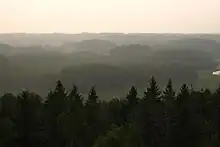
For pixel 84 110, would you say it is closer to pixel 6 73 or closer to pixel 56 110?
pixel 56 110

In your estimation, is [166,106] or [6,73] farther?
[6,73]

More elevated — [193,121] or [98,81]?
[193,121]

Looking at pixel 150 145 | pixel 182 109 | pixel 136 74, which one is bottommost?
pixel 136 74


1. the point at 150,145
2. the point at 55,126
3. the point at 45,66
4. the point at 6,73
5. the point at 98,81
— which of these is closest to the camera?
the point at 150,145

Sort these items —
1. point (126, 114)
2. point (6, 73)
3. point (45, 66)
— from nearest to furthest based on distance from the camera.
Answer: point (126, 114)
point (6, 73)
point (45, 66)

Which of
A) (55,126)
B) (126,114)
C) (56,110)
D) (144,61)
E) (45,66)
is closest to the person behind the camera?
(55,126)

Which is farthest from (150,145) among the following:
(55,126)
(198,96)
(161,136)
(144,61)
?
(144,61)

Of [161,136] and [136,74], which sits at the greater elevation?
[161,136]

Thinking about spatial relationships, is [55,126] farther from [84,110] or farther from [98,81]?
[98,81]

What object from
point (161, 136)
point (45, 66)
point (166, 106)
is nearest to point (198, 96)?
point (166, 106)
